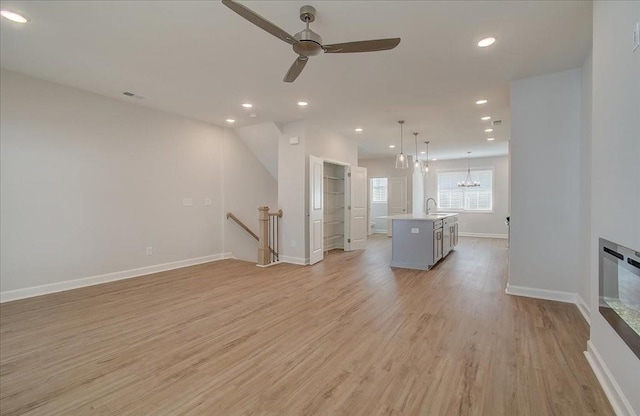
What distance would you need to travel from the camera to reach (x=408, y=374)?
6.87 feet

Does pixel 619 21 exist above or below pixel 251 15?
below

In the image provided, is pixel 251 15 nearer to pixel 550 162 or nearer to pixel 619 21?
pixel 619 21

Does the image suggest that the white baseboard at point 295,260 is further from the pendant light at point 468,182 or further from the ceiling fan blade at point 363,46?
the pendant light at point 468,182

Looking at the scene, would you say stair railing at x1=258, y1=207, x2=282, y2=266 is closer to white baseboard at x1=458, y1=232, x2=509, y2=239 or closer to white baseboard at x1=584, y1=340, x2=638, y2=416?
white baseboard at x1=584, y1=340, x2=638, y2=416

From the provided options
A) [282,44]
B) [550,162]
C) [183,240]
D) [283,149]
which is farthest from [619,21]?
[183,240]

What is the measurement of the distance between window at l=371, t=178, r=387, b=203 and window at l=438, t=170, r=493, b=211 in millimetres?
2056

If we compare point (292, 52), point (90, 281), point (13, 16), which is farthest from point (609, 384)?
point (90, 281)

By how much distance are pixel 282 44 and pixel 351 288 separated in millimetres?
3177

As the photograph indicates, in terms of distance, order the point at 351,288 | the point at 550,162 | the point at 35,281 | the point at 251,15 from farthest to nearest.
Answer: the point at 351,288 < the point at 35,281 < the point at 550,162 < the point at 251,15

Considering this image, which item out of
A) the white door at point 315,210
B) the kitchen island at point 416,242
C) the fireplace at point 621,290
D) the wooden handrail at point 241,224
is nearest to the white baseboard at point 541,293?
the kitchen island at point 416,242

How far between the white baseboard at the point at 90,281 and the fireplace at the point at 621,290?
5863 millimetres

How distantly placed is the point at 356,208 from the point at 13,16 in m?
6.33

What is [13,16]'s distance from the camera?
254 cm

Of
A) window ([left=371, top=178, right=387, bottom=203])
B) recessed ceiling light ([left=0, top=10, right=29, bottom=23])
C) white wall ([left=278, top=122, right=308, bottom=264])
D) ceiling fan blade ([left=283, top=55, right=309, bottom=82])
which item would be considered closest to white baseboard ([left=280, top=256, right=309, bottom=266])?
white wall ([left=278, top=122, right=308, bottom=264])
